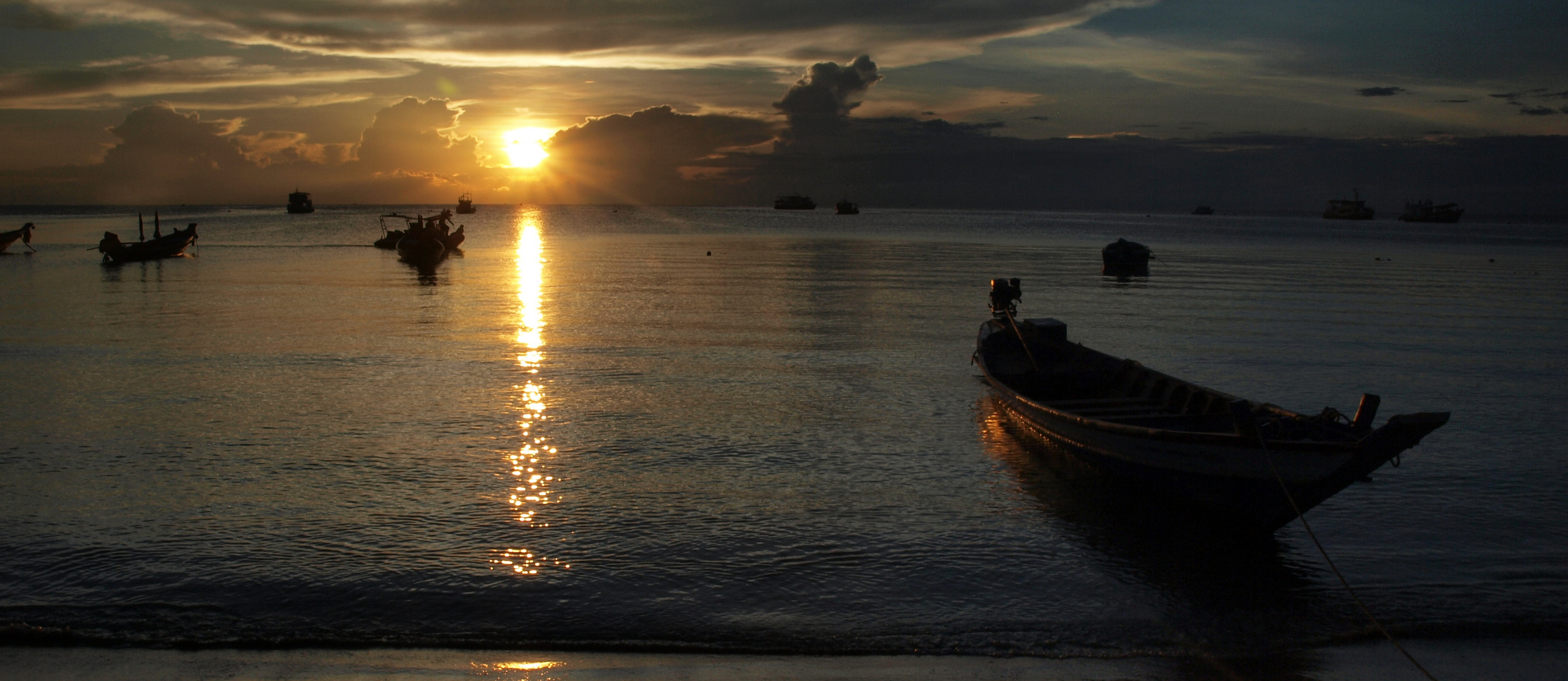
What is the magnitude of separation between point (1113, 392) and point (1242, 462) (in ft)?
19.2

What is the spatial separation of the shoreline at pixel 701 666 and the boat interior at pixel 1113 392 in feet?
8.73

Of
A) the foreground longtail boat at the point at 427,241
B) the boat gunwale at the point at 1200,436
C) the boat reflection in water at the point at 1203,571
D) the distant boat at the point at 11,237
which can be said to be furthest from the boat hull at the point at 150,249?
the boat reflection in water at the point at 1203,571

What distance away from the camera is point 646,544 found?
9.38 metres

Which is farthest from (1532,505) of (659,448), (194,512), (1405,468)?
(194,512)

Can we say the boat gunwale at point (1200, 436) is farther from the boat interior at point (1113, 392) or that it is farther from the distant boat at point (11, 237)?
the distant boat at point (11, 237)

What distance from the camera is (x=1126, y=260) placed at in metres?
46.8

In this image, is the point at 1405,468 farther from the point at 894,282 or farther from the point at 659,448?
the point at 894,282

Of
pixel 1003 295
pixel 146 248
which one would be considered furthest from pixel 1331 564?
pixel 146 248

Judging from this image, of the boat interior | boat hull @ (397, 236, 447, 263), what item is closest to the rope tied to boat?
the boat interior

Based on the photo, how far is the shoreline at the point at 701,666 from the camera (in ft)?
22.4

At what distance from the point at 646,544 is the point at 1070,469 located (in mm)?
6022

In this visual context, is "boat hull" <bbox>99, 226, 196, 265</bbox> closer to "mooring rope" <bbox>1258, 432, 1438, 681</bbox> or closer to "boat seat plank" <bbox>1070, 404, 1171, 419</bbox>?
"boat seat plank" <bbox>1070, 404, 1171, 419</bbox>

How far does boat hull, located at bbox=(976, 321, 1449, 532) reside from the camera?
821cm

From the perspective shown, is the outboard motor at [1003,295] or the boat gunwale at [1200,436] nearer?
the boat gunwale at [1200,436]
